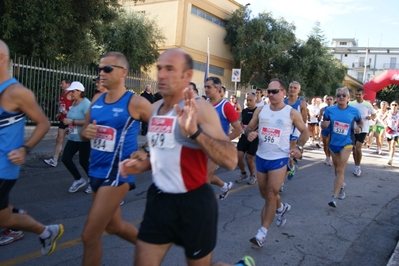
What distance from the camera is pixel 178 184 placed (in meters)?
2.41

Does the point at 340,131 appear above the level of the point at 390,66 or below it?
below

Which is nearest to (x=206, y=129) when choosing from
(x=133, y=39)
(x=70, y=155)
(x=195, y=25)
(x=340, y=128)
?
(x=70, y=155)

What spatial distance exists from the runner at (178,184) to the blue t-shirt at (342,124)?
4782 mm

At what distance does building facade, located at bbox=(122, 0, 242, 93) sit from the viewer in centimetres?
2792

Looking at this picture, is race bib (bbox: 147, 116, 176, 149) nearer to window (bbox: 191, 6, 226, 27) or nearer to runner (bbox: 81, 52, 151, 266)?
runner (bbox: 81, 52, 151, 266)

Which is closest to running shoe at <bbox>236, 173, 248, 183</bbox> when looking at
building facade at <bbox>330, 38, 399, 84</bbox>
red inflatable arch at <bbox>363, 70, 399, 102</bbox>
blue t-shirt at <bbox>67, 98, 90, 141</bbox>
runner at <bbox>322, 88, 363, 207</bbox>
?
runner at <bbox>322, 88, 363, 207</bbox>

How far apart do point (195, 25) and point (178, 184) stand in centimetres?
2791

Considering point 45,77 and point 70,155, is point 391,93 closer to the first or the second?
point 45,77

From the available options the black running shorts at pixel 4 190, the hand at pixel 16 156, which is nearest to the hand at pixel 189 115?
the hand at pixel 16 156

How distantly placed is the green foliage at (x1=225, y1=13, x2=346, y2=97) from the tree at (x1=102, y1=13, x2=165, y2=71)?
890cm

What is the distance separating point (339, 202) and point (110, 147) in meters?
5.10

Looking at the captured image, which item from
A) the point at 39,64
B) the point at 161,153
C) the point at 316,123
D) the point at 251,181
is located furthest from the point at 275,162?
the point at 316,123

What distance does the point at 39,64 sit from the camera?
11570 mm

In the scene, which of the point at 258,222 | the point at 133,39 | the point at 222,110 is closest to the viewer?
the point at 258,222
